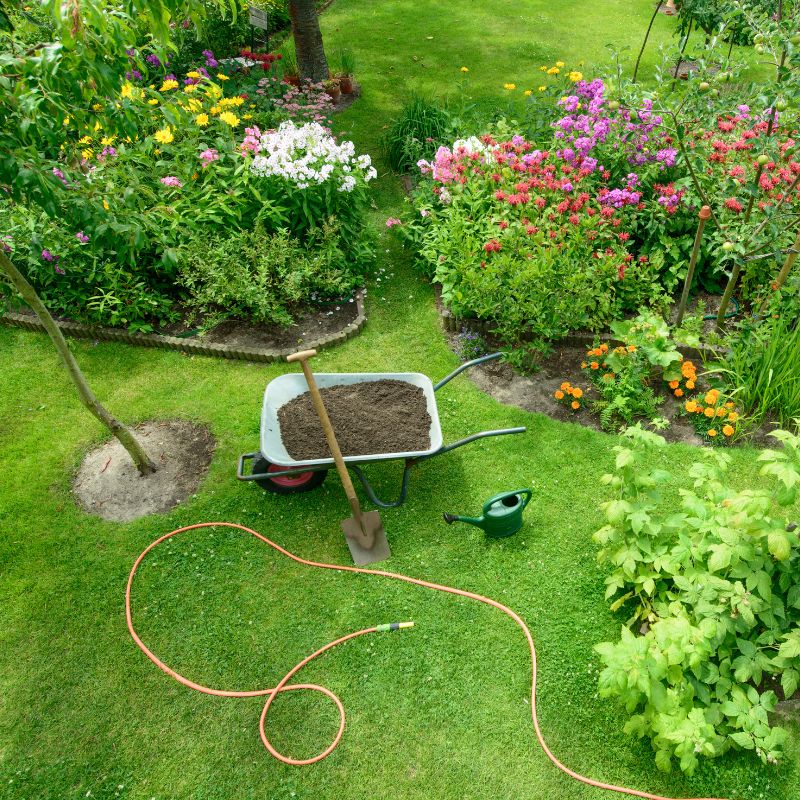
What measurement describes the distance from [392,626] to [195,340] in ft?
9.38

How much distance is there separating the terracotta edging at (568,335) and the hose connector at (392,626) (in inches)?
96.8

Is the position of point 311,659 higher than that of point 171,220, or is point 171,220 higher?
point 171,220

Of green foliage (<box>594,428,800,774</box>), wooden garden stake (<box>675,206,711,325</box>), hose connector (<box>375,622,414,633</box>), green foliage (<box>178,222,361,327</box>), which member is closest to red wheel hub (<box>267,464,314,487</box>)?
hose connector (<box>375,622,414,633</box>)

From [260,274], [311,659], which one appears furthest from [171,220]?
[311,659]

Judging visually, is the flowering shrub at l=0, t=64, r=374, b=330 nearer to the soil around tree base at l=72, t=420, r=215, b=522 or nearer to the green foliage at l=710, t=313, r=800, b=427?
the soil around tree base at l=72, t=420, r=215, b=522

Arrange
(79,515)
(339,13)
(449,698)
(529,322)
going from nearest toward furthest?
(449,698) → (79,515) → (529,322) → (339,13)

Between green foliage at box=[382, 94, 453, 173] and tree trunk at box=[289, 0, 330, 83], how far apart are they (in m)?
1.61

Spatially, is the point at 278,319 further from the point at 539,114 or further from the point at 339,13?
the point at 339,13

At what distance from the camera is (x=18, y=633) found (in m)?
3.38

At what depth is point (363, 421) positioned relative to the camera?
387cm

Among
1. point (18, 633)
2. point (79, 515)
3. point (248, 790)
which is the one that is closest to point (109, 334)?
point (79, 515)

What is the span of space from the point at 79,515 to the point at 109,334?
1759mm

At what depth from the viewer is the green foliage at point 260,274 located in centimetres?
502

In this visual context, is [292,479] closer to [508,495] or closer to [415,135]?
[508,495]
